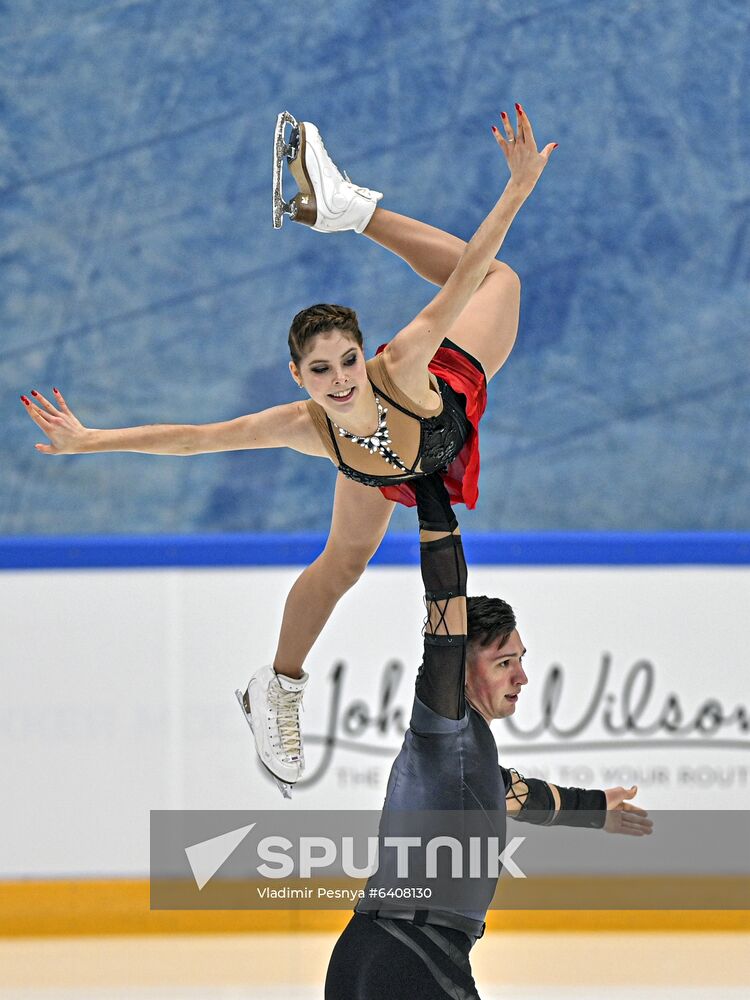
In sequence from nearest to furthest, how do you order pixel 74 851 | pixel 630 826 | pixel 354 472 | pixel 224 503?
pixel 354 472, pixel 630 826, pixel 74 851, pixel 224 503

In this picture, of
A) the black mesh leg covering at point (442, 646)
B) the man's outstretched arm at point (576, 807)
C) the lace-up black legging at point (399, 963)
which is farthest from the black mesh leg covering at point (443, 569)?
the lace-up black legging at point (399, 963)

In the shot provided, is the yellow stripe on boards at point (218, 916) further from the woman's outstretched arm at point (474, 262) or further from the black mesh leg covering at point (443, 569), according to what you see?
the woman's outstretched arm at point (474, 262)

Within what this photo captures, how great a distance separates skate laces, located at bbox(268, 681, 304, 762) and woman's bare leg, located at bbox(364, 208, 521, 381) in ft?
2.94

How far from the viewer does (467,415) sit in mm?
3176

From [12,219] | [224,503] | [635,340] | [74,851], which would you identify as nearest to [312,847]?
[74,851]

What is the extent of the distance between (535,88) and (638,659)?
3.53 metres

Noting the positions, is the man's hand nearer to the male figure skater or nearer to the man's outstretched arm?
the man's outstretched arm

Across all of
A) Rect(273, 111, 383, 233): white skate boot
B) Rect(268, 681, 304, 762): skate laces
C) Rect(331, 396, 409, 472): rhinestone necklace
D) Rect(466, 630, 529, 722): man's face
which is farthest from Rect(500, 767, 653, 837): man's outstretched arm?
Rect(273, 111, 383, 233): white skate boot

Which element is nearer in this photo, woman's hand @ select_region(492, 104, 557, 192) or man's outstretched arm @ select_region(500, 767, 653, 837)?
woman's hand @ select_region(492, 104, 557, 192)

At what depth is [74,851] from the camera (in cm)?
547

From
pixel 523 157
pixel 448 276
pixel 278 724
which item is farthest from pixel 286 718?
pixel 523 157

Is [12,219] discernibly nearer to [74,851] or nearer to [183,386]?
[183,386]

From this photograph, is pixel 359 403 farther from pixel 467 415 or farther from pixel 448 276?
pixel 448 276

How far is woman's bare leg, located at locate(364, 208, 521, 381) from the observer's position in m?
3.27
